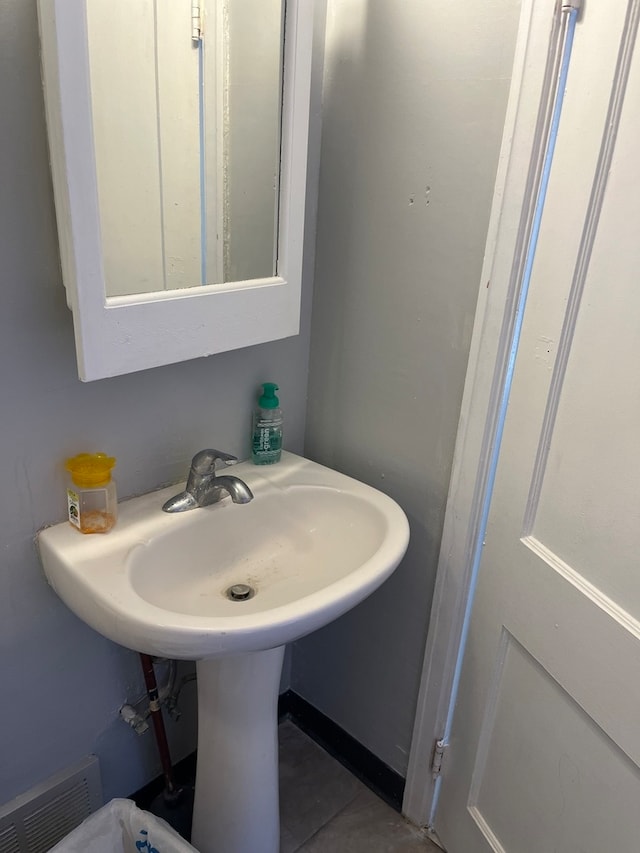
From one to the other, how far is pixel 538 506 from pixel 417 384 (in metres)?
0.32

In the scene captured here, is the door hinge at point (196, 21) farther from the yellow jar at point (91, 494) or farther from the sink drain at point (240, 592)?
the sink drain at point (240, 592)

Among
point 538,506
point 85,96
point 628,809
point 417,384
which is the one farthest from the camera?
point 417,384

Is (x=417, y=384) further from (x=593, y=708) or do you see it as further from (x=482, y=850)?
(x=482, y=850)

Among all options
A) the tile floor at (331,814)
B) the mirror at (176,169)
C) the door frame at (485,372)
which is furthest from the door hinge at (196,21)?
the tile floor at (331,814)

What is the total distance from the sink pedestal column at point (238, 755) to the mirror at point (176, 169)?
1.86ft

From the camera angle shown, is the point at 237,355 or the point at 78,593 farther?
the point at 237,355

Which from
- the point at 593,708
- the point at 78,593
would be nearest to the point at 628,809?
the point at 593,708

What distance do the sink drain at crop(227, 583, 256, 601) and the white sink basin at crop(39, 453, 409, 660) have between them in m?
0.01

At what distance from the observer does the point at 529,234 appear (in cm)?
100

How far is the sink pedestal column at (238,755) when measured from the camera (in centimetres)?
115

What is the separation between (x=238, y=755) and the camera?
1.20 meters

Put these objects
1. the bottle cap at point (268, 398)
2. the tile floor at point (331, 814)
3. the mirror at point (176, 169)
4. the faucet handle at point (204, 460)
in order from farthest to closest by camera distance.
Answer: the tile floor at point (331, 814) → the bottle cap at point (268, 398) → the faucet handle at point (204, 460) → the mirror at point (176, 169)

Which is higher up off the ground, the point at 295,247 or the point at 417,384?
the point at 295,247

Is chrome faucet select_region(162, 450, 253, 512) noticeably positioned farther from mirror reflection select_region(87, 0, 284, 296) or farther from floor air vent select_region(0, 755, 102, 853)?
floor air vent select_region(0, 755, 102, 853)
